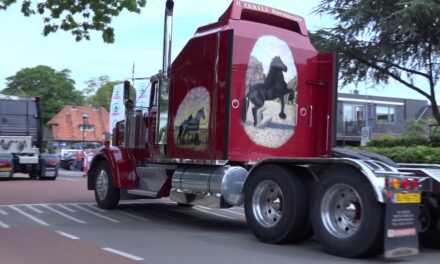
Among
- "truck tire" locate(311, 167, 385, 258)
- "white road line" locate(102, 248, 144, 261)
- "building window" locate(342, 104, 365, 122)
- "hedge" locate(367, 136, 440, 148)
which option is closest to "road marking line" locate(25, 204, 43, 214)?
"white road line" locate(102, 248, 144, 261)

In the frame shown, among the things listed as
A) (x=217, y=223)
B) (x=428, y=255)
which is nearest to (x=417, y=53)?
(x=217, y=223)

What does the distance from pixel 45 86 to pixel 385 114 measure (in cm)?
4727

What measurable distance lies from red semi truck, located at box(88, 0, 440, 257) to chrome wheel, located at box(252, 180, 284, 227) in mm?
15

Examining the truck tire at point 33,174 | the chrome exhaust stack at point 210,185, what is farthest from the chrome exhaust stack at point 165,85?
the truck tire at point 33,174

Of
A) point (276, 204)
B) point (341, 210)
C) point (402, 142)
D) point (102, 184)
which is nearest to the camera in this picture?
point (341, 210)

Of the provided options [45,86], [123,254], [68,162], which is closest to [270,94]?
[123,254]

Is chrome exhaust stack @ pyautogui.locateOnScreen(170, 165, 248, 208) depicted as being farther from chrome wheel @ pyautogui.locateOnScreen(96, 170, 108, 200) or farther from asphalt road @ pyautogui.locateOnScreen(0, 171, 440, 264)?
chrome wheel @ pyautogui.locateOnScreen(96, 170, 108, 200)

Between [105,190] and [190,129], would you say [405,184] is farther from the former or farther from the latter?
[105,190]

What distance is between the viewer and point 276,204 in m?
8.65

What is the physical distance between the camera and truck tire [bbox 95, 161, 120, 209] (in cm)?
1223

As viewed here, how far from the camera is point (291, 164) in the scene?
8484 millimetres

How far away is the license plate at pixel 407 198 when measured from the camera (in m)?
7.18

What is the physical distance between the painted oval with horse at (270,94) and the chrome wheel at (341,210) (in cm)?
238

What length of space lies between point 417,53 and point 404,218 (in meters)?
13.8
